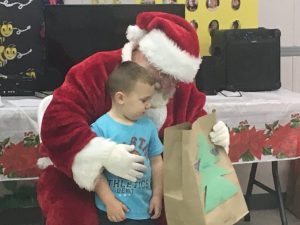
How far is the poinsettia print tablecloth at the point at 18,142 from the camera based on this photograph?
Answer: 78.4 inches

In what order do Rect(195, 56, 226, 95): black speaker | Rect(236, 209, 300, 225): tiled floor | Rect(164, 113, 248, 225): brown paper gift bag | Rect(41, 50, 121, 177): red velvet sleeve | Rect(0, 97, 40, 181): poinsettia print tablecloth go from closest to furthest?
Rect(164, 113, 248, 225): brown paper gift bag, Rect(41, 50, 121, 177): red velvet sleeve, Rect(0, 97, 40, 181): poinsettia print tablecloth, Rect(195, 56, 226, 95): black speaker, Rect(236, 209, 300, 225): tiled floor

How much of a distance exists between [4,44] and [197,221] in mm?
1274

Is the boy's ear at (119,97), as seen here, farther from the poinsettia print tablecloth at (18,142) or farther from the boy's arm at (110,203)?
the poinsettia print tablecloth at (18,142)

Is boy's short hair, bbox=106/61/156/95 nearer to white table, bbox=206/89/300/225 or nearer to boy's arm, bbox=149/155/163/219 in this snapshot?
boy's arm, bbox=149/155/163/219

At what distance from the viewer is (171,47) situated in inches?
58.3

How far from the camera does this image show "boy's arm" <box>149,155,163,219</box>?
4.90ft

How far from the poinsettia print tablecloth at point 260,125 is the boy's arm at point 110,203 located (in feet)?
2.81

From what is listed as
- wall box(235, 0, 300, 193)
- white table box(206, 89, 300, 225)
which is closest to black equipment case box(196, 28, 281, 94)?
white table box(206, 89, 300, 225)

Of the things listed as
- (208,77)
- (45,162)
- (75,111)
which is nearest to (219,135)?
(75,111)

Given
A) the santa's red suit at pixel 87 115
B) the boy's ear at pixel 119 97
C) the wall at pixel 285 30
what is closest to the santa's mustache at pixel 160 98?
the santa's red suit at pixel 87 115

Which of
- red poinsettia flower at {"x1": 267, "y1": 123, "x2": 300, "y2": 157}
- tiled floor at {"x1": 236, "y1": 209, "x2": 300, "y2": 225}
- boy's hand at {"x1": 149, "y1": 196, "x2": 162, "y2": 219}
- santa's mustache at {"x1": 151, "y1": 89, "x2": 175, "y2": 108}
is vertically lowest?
tiled floor at {"x1": 236, "y1": 209, "x2": 300, "y2": 225}

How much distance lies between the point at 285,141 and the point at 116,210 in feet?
3.64

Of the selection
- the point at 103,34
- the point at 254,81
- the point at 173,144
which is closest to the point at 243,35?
the point at 254,81

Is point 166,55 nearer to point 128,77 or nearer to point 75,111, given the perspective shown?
point 128,77
